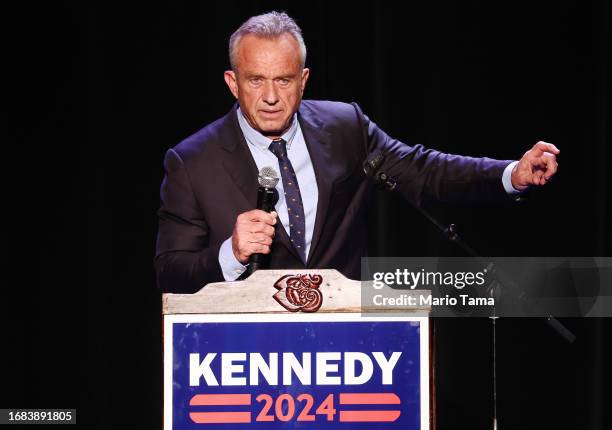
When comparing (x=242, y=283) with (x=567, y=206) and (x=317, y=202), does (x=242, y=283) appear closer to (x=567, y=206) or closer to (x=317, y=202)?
(x=317, y=202)

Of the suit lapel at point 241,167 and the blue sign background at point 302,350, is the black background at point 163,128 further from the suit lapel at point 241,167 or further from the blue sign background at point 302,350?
the blue sign background at point 302,350

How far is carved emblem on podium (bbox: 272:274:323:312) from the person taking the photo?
217cm

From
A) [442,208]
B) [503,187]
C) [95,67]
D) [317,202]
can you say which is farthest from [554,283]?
[95,67]

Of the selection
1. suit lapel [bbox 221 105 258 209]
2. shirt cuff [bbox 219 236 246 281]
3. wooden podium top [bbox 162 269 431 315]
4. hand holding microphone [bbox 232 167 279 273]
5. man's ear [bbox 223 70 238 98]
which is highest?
man's ear [bbox 223 70 238 98]

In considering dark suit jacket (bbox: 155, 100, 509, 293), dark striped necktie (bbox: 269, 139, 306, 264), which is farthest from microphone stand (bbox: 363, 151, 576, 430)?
dark striped necktie (bbox: 269, 139, 306, 264)

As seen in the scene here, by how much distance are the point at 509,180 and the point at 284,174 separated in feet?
2.18

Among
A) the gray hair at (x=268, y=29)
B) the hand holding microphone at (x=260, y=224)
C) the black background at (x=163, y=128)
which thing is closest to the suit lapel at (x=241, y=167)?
the gray hair at (x=268, y=29)

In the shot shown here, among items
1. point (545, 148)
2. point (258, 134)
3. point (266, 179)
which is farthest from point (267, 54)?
point (545, 148)

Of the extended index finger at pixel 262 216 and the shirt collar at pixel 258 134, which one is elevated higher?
the shirt collar at pixel 258 134

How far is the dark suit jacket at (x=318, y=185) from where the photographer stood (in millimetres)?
2756

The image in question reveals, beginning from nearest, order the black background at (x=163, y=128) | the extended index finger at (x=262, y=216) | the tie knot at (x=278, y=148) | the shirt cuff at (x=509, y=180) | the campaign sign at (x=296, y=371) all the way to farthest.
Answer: the campaign sign at (x=296, y=371), the extended index finger at (x=262, y=216), the shirt cuff at (x=509, y=180), the tie knot at (x=278, y=148), the black background at (x=163, y=128)

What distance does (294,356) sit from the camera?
218cm

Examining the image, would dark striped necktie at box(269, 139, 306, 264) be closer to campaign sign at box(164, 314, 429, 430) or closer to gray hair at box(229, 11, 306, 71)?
gray hair at box(229, 11, 306, 71)

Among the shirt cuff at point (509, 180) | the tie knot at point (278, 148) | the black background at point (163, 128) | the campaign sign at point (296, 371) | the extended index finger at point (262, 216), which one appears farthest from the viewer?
the black background at point (163, 128)
